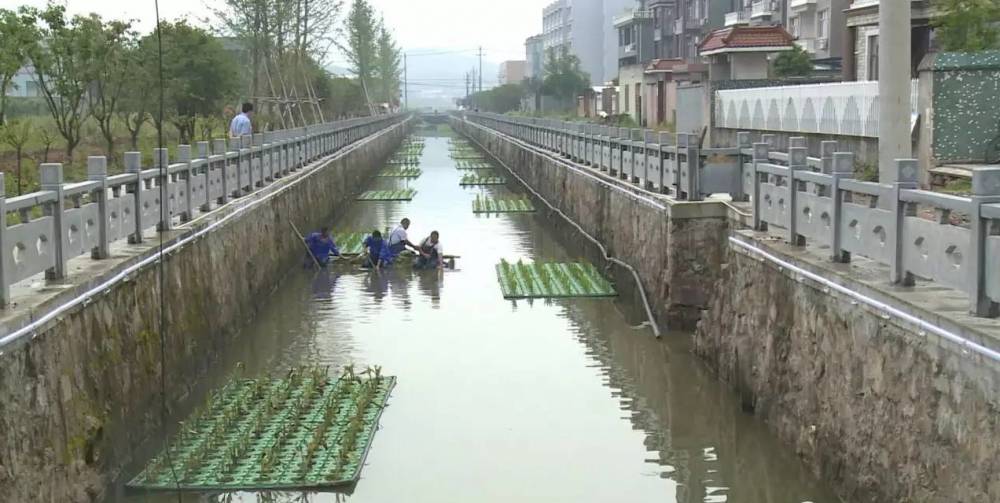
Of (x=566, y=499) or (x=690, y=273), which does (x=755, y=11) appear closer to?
(x=690, y=273)

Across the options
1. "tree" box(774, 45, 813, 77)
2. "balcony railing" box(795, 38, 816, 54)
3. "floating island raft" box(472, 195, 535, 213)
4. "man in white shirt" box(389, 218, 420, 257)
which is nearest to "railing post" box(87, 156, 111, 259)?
"man in white shirt" box(389, 218, 420, 257)

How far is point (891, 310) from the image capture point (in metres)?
7.90

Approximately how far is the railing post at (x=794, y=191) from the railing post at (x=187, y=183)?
6.79 m

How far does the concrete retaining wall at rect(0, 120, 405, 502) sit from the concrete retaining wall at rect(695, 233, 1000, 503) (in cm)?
496

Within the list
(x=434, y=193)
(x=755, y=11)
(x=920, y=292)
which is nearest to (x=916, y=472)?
(x=920, y=292)

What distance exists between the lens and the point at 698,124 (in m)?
33.7

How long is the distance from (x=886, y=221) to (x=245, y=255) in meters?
10.5

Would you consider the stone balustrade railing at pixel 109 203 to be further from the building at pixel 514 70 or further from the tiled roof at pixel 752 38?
the building at pixel 514 70

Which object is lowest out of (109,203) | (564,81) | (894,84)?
(109,203)

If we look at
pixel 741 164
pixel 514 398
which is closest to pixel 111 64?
pixel 741 164

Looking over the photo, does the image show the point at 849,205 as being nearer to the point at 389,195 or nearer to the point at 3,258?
the point at 3,258

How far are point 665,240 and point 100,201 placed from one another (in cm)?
712

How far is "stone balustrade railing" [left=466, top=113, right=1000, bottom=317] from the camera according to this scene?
22.9ft

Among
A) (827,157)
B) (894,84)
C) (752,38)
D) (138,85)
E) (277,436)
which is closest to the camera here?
(277,436)
